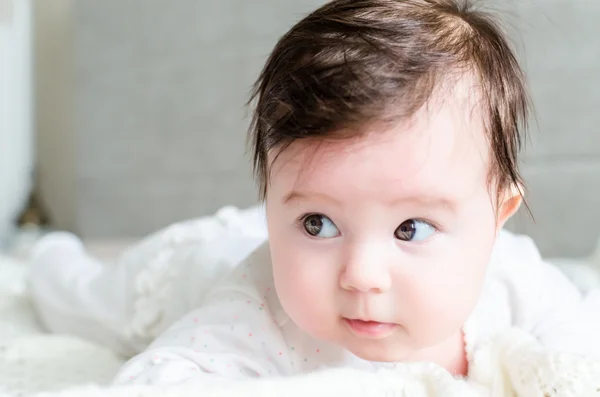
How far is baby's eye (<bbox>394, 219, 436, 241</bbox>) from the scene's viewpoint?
0.71m

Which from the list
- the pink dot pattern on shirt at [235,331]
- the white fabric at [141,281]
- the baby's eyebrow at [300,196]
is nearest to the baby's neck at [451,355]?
the pink dot pattern on shirt at [235,331]

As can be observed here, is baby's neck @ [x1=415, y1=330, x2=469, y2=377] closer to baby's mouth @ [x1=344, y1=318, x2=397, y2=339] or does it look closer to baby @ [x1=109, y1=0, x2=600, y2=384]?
baby @ [x1=109, y1=0, x2=600, y2=384]

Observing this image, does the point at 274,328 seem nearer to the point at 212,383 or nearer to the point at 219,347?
the point at 219,347

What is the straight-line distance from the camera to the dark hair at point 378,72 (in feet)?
2.22

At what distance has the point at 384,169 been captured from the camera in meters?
0.68

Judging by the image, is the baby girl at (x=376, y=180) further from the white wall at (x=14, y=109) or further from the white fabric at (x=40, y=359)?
the white wall at (x=14, y=109)

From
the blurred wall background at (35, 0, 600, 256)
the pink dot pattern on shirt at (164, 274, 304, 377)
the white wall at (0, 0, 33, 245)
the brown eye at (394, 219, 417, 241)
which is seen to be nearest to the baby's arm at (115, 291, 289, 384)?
the pink dot pattern on shirt at (164, 274, 304, 377)

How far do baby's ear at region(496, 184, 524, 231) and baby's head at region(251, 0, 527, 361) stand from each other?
0.07ft

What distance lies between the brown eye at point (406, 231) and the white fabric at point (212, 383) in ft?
0.39

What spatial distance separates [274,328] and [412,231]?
229 mm

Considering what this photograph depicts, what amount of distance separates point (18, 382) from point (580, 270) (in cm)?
102

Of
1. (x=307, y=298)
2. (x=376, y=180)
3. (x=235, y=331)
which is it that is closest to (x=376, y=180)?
(x=376, y=180)

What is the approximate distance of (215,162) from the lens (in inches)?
97.7

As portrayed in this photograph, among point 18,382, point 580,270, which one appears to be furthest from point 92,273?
point 580,270
